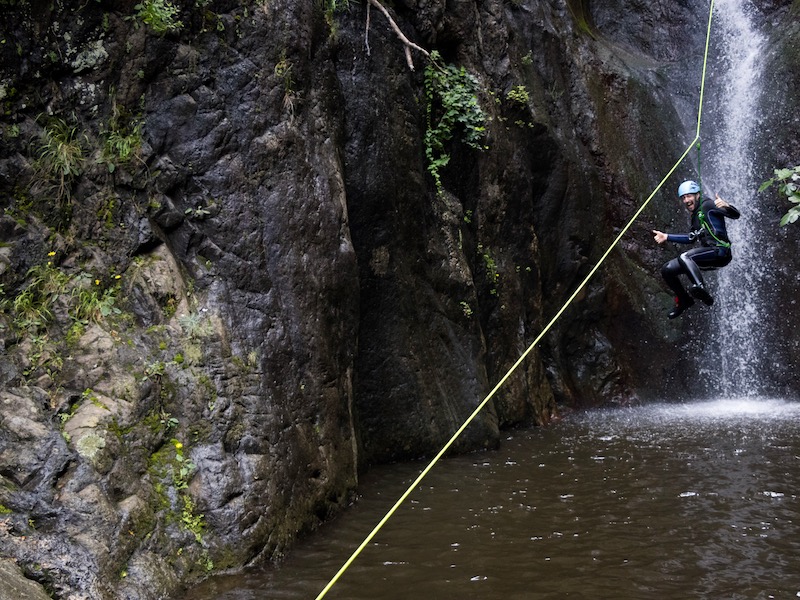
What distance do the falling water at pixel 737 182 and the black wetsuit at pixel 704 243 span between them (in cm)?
449

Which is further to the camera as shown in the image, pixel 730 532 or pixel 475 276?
pixel 475 276

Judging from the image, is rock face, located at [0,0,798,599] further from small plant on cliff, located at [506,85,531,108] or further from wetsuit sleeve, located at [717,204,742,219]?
wetsuit sleeve, located at [717,204,742,219]

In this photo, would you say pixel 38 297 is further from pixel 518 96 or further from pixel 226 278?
pixel 518 96

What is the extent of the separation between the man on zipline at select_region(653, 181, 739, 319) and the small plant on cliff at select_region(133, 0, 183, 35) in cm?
575

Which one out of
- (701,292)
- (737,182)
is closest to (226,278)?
(701,292)

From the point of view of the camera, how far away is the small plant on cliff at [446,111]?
8977mm

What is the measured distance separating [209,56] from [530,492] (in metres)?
5.18

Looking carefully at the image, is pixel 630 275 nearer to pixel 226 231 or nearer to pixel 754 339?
pixel 754 339

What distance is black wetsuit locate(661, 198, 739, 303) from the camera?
26.9 ft

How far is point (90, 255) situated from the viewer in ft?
18.0

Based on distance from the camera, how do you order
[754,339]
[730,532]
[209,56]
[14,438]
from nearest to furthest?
[14,438] < [730,532] < [209,56] < [754,339]

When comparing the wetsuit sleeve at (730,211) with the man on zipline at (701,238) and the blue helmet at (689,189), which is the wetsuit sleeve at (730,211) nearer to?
the man on zipline at (701,238)

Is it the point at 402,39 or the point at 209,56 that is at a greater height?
the point at 402,39

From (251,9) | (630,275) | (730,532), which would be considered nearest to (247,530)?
(730,532)
